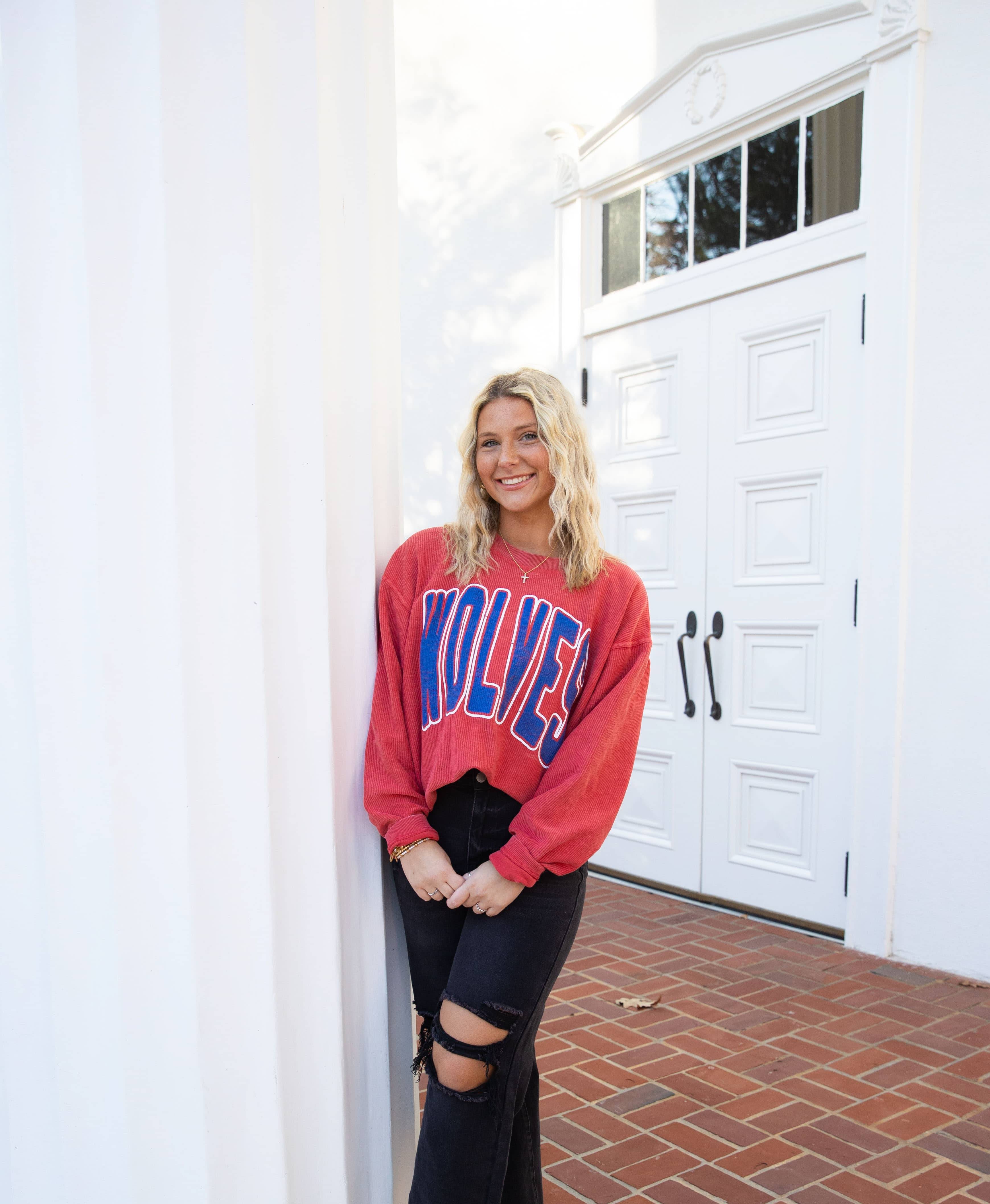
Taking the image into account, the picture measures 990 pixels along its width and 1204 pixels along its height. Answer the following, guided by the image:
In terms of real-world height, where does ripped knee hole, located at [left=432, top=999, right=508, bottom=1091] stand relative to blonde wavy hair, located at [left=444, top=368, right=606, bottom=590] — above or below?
below

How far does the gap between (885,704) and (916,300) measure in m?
1.53

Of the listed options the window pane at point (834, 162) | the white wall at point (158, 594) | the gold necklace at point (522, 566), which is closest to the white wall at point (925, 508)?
the window pane at point (834, 162)

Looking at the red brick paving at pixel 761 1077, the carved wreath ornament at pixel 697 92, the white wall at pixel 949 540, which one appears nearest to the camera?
the red brick paving at pixel 761 1077

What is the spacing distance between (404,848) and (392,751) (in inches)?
6.4

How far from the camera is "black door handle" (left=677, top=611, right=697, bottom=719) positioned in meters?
4.44

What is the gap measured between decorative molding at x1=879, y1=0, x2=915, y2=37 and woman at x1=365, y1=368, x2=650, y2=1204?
109 inches

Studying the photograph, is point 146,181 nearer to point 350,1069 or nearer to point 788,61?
point 350,1069

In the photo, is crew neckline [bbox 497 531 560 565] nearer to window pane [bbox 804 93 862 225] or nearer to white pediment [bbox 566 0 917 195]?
window pane [bbox 804 93 862 225]

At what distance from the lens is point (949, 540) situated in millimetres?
3461

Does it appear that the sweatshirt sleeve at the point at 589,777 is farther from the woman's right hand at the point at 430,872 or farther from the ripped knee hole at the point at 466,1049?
the ripped knee hole at the point at 466,1049

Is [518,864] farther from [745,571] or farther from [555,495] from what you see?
[745,571]

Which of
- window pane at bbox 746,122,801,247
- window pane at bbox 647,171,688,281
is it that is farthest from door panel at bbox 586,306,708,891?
window pane at bbox 746,122,801,247

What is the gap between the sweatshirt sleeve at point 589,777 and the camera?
1.55 m

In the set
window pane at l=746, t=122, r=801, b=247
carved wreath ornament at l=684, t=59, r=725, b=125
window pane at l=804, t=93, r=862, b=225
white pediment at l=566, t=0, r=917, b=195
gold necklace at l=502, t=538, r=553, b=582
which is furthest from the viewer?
carved wreath ornament at l=684, t=59, r=725, b=125
